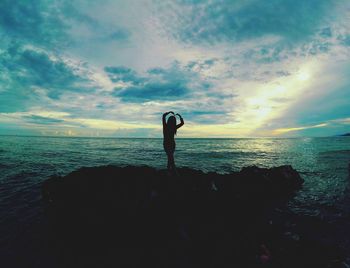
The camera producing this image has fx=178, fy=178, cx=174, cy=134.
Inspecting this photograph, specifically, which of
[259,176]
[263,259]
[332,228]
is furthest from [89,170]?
[332,228]

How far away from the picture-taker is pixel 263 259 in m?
4.78

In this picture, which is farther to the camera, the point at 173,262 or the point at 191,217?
the point at 191,217

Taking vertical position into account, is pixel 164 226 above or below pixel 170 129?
below

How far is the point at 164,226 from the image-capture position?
20.6ft

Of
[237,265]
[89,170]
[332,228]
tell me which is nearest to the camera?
[237,265]

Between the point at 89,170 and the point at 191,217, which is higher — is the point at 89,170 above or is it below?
above

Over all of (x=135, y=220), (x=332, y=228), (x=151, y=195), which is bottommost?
(x=332, y=228)

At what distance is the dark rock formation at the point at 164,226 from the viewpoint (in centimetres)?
500

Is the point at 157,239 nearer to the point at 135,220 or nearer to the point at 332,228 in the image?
the point at 135,220

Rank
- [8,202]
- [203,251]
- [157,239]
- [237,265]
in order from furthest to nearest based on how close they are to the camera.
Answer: [8,202] → [157,239] → [203,251] → [237,265]

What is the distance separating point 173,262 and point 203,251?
95cm

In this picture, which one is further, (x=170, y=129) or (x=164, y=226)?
(x=170, y=129)

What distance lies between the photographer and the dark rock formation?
500 cm

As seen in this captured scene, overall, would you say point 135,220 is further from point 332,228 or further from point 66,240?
point 332,228
